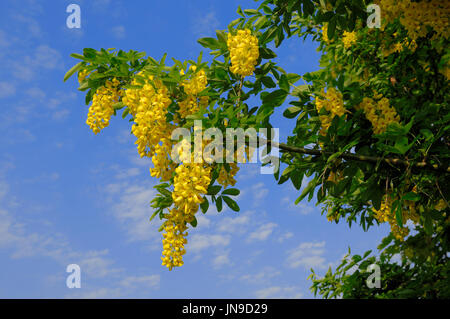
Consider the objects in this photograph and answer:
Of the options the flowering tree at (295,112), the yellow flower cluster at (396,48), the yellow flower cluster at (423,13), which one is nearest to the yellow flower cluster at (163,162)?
the flowering tree at (295,112)

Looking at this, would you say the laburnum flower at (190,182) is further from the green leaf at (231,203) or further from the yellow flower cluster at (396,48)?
the yellow flower cluster at (396,48)

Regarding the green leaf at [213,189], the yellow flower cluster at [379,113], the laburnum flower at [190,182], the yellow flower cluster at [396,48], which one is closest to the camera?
the laburnum flower at [190,182]

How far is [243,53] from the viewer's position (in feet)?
12.2

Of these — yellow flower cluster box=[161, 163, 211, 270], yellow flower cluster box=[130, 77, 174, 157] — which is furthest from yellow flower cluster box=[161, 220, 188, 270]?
yellow flower cluster box=[130, 77, 174, 157]

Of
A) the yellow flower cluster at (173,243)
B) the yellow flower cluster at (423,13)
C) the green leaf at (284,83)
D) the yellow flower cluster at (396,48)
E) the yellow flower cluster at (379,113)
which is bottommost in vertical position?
the yellow flower cluster at (173,243)

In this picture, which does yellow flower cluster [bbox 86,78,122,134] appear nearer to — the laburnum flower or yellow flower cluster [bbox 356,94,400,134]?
the laburnum flower

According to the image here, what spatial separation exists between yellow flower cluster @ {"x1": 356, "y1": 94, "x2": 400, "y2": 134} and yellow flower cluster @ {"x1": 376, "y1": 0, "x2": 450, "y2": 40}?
32.4 inches

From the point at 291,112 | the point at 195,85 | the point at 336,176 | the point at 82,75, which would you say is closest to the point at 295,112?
the point at 291,112

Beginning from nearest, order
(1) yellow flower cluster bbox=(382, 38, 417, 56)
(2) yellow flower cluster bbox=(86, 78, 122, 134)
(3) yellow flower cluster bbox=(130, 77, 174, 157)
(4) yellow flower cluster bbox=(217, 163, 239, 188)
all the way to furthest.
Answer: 1. (3) yellow flower cluster bbox=(130, 77, 174, 157)
2. (4) yellow flower cluster bbox=(217, 163, 239, 188)
3. (2) yellow flower cluster bbox=(86, 78, 122, 134)
4. (1) yellow flower cluster bbox=(382, 38, 417, 56)

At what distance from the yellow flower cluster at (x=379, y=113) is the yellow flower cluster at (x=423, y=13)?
0.82 m

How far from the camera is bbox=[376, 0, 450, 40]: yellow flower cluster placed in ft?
13.6

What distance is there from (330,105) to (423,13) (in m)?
1.23

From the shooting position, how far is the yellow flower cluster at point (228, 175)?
137 inches

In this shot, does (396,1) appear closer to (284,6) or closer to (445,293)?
(284,6)
